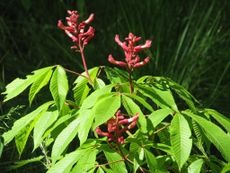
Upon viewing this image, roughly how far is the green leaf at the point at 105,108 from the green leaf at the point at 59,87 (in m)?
0.16

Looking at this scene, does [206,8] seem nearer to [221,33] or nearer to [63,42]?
[221,33]

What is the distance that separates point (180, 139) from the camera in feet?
4.42

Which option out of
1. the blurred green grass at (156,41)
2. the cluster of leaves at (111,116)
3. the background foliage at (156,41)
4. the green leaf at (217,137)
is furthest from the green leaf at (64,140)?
the blurred green grass at (156,41)

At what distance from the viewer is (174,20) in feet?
12.7

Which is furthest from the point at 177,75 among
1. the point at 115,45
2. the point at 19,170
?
the point at 19,170

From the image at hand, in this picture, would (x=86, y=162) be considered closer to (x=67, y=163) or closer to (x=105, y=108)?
(x=67, y=163)

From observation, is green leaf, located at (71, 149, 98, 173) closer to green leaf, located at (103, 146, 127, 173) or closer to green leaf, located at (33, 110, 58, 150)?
green leaf, located at (103, 146, 127, 173)

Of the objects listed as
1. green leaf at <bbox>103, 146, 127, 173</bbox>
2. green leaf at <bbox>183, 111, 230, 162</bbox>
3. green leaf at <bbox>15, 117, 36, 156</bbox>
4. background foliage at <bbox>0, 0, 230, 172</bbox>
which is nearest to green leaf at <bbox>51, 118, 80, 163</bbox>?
green leaf at <bbox>103, 146, 127, 173</bbox>

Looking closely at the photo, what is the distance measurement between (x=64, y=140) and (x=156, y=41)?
7.72 feet

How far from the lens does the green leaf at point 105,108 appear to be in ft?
4.17

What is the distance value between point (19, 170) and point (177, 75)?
137 cm

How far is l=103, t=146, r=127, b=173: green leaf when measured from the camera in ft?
4.72

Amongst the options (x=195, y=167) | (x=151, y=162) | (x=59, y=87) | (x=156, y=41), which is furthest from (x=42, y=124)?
(x=156, y=41)

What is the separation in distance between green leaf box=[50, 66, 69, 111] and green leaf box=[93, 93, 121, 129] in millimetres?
156
